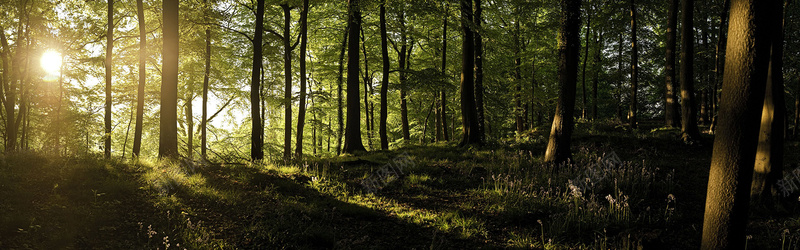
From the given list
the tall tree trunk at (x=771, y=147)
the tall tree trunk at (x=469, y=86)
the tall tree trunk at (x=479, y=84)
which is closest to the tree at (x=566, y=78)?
the tall tree trunk at (x=771, y=147)

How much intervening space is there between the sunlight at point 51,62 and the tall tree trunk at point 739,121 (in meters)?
27.0

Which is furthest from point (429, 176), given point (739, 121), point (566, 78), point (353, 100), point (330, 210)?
point (353, 100)

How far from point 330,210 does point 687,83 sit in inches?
537

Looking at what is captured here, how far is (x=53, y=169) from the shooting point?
665 cm

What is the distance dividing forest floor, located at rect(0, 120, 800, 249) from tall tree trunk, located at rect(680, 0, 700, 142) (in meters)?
4.36

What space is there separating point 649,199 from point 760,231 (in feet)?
5.65

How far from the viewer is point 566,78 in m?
9.40

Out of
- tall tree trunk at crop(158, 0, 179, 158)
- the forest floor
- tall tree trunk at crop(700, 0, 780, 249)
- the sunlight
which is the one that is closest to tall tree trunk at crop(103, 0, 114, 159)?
tall tree trunk at crop(158, 0, 179, 158)

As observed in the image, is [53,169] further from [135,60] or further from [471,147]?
[135,60]

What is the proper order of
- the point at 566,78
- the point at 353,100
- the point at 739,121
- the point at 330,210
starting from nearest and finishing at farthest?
1. the point at 739,121
2. the point at 330,210
3. the point at 566,78
4. the point at 353,100

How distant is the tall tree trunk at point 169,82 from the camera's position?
9.39 metres

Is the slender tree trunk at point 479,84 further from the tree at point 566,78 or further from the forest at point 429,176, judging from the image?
the tree at point 566,78

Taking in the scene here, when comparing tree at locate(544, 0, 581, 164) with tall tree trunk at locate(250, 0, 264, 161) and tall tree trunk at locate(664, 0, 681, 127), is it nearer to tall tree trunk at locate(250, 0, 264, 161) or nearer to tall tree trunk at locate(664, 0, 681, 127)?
tall tree trunk at locate(664, 0, 681, 127)

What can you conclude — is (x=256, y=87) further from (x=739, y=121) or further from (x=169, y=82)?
(x=739, y=121)
